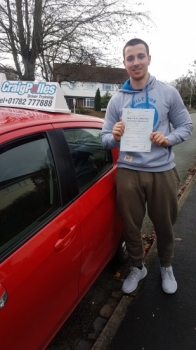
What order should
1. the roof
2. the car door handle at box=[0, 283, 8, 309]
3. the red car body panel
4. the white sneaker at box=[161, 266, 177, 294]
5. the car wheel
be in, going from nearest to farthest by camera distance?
the car door handle at box=[0, 283, 8, 309] < the red car body panel < the white sneaker at box=[161, 266, 177, 294] < the car wheel < the roof

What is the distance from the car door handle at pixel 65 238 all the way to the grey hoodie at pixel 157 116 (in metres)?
0.73

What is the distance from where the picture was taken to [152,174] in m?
2.16

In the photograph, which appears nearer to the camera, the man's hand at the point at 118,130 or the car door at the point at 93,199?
the car door at the point at 93,199

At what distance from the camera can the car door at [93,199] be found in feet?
6.26

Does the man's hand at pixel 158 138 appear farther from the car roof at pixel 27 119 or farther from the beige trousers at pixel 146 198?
the car roof at pixel 27 119

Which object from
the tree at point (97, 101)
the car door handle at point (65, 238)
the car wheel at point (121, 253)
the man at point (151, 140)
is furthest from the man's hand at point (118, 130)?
the tree at point (97, 101)

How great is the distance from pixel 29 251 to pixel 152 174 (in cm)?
111

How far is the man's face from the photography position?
2.04 m

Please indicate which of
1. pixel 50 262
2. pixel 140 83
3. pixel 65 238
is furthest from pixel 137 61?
pixel 50 262

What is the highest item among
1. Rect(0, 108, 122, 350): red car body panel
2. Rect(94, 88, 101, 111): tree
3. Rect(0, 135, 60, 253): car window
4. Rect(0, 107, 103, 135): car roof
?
Rect(0, 107, 103, 135): car roof

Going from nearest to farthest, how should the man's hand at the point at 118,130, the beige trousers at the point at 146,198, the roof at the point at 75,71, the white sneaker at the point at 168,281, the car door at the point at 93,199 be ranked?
the car door at the point at 93,199, the man's hand at the point at 118,130, the beige trousers at the point at 146,198, the white sneaker at the point at 168,281, the roof at the point at 75,71

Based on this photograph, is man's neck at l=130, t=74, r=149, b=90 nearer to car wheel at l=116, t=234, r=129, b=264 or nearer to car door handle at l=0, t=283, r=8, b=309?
car wheel at l=116, t=234, r=129, b=264

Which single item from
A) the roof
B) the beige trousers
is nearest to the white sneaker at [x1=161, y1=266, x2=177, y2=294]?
the beige trousers

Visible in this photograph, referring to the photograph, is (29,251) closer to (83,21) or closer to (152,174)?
(152,174)
